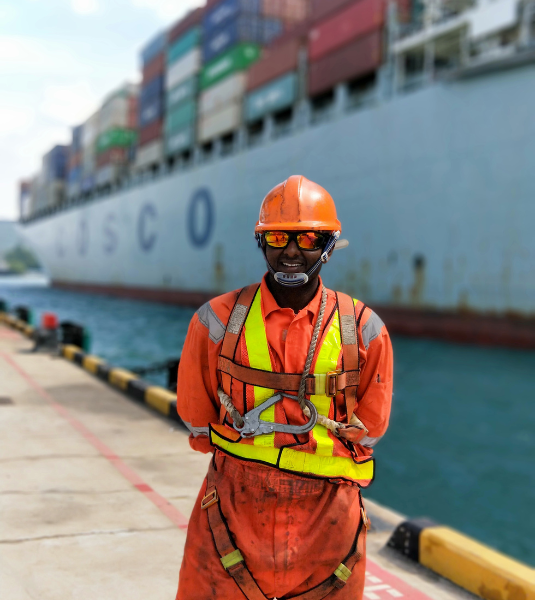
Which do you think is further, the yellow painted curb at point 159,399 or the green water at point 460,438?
the green water at point 460,438

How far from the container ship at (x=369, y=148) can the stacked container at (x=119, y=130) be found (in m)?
6.99

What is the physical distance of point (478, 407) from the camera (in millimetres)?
11352

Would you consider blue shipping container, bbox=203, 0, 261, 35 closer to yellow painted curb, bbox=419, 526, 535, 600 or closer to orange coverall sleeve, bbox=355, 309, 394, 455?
yellow painted curb, bbox=419, 526, 535, 600

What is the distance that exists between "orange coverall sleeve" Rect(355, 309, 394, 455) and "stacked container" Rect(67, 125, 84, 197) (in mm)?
53366

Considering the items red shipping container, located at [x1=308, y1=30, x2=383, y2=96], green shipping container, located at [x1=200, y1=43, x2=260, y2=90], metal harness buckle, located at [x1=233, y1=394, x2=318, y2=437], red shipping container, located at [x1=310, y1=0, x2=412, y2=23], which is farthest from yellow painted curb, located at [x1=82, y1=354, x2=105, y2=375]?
green shipping container, located at [x1=200, y1=43, x2=260, y2=90]

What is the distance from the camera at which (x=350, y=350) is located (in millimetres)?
1839

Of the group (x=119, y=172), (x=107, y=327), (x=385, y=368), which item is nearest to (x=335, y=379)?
(x=385, y=368)

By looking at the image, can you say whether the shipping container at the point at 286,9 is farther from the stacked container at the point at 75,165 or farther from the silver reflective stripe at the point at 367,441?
the silver reflective stripe at the point at 367,441

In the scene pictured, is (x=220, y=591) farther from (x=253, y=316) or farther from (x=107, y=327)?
(x=107, y=327)

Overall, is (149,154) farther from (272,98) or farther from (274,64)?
(274,64)

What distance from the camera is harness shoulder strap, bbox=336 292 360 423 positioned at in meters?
1.84

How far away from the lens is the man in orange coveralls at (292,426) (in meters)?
1.81

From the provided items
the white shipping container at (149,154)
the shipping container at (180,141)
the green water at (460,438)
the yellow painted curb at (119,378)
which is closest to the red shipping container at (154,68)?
the white shipping container at (149,154)

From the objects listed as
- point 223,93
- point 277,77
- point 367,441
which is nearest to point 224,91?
point 223,93
